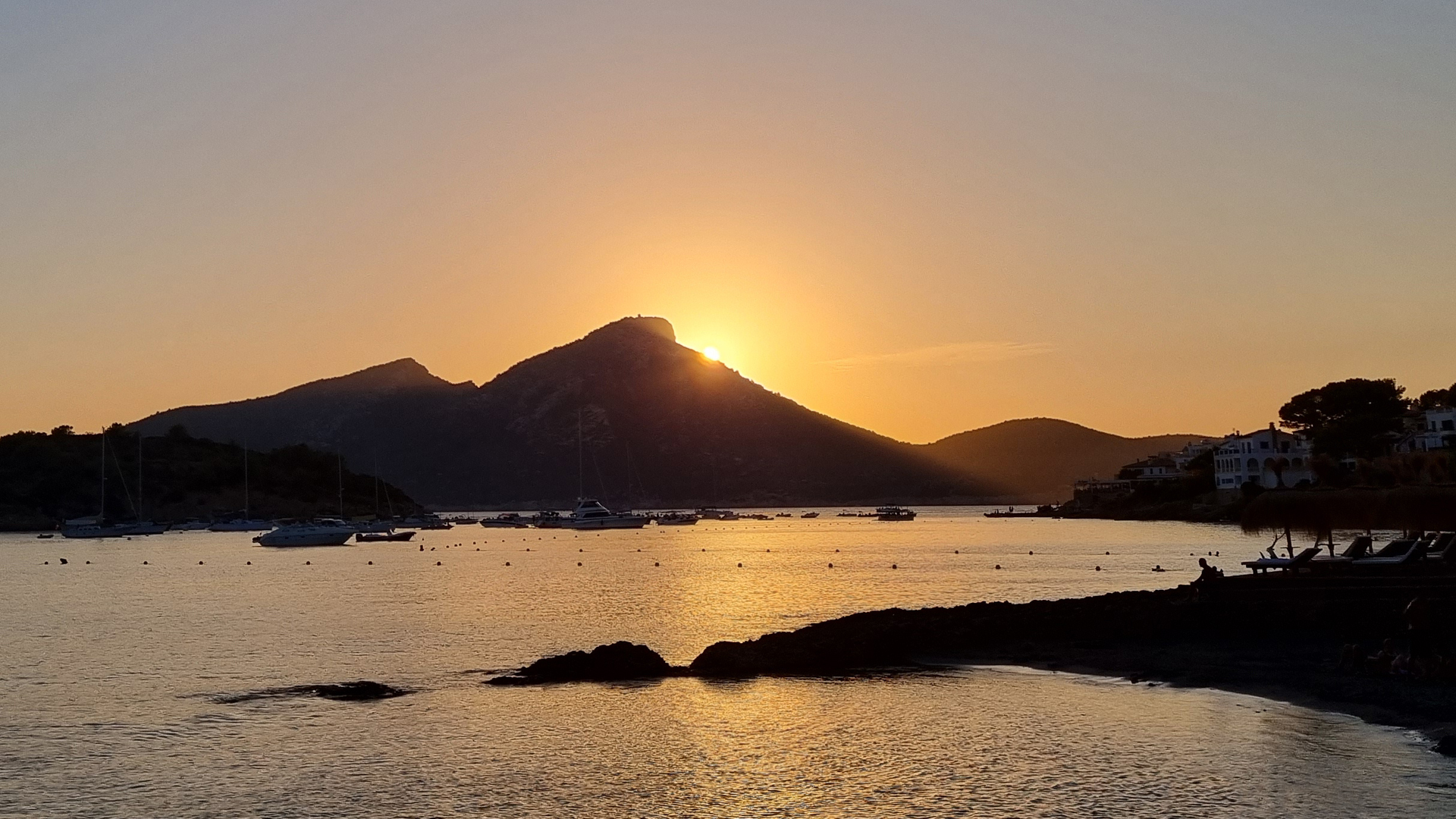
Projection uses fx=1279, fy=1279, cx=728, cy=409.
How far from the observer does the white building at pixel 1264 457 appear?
482 ft

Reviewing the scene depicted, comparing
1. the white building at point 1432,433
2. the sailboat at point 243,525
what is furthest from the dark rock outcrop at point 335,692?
the sailboat at point 243,525

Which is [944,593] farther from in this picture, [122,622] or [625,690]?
[122,622]

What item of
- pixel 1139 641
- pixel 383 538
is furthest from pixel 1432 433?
pixel 383 538

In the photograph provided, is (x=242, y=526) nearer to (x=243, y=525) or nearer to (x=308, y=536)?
(x=243, y=525)

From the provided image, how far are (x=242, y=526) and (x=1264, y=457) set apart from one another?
5383 inches

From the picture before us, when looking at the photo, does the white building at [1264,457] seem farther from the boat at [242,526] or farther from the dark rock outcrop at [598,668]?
the boat at [242,526]

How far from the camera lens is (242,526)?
18238 cm

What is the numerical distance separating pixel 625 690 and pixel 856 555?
7916cm

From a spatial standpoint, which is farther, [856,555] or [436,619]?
[856,555]

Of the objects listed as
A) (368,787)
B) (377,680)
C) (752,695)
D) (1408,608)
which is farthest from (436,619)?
(1408,608)

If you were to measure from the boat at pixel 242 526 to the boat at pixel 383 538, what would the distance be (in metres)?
24.6

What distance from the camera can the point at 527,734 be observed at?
89.7ft

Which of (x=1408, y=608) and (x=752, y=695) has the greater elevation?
(x=1408, y=608)

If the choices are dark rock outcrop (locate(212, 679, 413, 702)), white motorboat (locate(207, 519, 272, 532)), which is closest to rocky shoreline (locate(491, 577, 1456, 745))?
dark rock outcrop (locate(212, 679, 413, 702))
